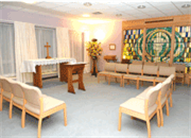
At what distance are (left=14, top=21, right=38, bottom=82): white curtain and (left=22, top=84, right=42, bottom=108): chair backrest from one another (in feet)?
12.8

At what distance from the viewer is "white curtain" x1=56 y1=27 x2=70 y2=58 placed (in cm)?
711

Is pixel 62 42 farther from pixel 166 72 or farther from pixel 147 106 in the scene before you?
pixel 147 106

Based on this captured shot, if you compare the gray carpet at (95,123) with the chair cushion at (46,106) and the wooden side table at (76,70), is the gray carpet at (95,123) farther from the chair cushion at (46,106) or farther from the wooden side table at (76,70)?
the wooden side table at (76,70)

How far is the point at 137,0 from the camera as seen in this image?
4.27 meters

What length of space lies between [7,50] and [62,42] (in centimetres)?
249

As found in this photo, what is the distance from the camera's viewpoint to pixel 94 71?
25.9 ft

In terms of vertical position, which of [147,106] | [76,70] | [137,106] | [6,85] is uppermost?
[76,70]

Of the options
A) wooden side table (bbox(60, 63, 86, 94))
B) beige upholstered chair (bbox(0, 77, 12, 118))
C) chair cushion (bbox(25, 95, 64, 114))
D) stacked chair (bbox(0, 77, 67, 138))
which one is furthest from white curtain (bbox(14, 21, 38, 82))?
chair cushion (bbox(25, 95, 64, 114))

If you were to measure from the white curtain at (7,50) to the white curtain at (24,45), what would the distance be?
0.23 meters

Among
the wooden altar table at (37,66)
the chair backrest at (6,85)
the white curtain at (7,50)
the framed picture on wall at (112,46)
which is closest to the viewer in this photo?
the chair backrest at (6,85)

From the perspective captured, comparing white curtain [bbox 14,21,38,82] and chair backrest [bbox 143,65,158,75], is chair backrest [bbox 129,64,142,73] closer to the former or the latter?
chair backrest [bbox 143,65,158,75]

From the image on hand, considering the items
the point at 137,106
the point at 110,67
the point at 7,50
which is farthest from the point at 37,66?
the point at 137,106

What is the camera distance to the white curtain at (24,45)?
5.70 meters

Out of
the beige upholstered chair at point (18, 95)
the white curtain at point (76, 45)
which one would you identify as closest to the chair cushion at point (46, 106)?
the beige upholstered chair at point (18, 95)
